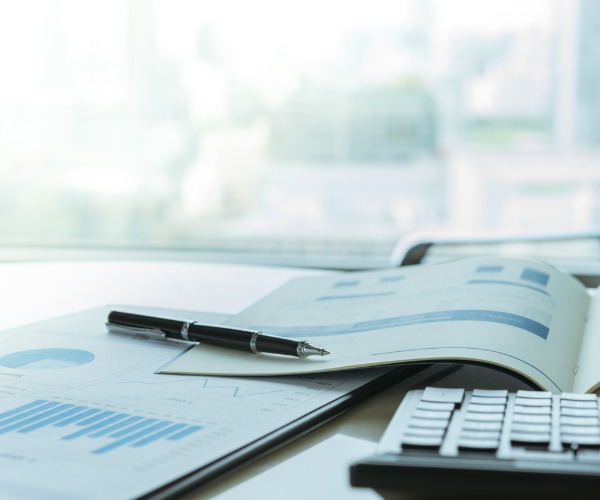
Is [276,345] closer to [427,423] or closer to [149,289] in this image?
[427,423]

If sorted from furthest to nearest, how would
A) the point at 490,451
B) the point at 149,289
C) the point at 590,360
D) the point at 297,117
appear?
the point at 297,117
the point at 149,289
the point at 590,360
the point at 490,451

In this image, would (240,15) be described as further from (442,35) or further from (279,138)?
(442,35)

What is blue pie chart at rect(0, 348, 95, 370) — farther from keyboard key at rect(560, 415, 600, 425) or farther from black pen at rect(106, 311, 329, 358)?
keyboard key at rect(560, 415, 600, 425)

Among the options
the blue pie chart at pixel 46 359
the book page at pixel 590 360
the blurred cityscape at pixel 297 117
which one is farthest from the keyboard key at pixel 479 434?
the blurred cityscape at pixel 297 117

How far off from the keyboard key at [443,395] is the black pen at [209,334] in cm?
8

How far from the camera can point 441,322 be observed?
0.46 meters

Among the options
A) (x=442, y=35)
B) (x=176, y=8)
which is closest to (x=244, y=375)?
(x=442, y=35)

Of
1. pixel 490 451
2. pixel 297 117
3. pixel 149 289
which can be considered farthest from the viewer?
pixel 297 117

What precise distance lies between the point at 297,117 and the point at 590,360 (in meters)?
9.49

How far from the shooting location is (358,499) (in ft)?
0.94

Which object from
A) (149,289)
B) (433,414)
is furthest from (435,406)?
(149,289)

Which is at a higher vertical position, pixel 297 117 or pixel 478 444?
pixel 297 117

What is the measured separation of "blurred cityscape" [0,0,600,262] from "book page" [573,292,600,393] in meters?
6.50

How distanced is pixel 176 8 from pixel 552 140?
4.40 metres
